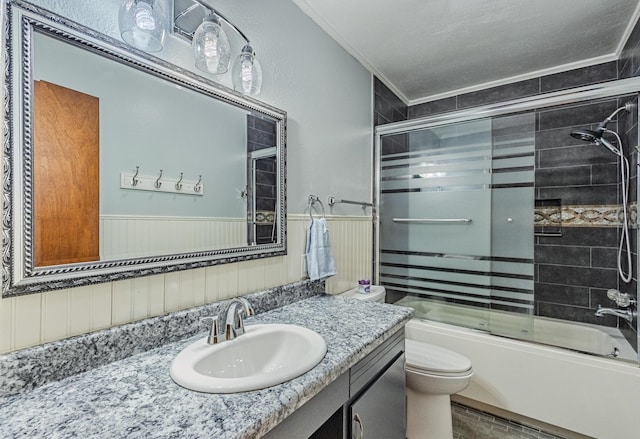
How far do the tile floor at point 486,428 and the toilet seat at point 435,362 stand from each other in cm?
46

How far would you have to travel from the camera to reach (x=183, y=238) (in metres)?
1.07

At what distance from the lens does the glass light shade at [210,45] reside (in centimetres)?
104

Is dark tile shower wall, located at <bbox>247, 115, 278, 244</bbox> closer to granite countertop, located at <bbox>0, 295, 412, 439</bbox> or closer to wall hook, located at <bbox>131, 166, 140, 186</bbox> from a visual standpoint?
wall hook, located at <bbox>131, 166, 140, 186</bbox>

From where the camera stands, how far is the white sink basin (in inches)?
28.8

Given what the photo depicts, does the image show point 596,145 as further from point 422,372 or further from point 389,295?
point 422,372

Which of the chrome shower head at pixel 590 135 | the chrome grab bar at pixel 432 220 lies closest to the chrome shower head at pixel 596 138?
the chrome shower head at pixel 590 135

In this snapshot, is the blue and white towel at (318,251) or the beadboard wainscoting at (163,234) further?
the blue and white towel at (318,251)

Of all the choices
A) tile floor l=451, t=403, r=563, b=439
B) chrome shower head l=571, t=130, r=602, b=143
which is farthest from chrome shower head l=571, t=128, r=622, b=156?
tile floor l=451, t=403, r=563, b=439

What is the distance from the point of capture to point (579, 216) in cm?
229

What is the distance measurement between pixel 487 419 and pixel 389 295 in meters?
0.92

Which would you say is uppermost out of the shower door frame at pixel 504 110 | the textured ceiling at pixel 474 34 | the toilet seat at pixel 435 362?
the textured ceiling at pixel 474 34

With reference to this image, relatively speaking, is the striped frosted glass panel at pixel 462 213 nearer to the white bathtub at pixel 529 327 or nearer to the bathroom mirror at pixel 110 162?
the white bathtub at pixel 529 327

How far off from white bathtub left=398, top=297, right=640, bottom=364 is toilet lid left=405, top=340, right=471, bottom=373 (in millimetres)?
471

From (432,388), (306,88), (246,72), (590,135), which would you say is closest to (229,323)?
(246,72)
